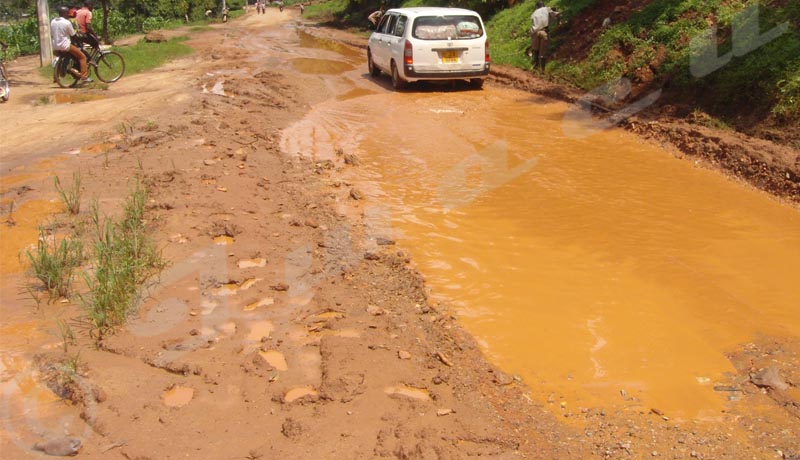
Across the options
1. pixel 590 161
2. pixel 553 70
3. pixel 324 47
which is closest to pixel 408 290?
pixel 590 161

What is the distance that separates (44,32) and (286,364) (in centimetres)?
1713

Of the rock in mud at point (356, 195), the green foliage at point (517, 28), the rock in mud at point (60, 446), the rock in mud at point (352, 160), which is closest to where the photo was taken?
the rock in mud at point (60, 446)

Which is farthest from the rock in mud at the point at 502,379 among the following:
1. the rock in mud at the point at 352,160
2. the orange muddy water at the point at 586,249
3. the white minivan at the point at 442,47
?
the white minivan at the point at 442,47

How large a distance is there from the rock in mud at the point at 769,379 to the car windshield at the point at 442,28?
10.6 meters

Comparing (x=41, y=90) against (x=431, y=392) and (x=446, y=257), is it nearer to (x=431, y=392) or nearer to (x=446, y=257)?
(x=446, y=257)

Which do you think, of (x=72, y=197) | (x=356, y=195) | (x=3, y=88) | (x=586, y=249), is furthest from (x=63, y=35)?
(x=586, y=249)

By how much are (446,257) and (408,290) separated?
88 cm

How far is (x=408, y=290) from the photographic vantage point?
5707 mm

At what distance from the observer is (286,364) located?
4.51m

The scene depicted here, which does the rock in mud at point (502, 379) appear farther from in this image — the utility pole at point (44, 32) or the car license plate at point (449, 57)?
the utility pole at point (44, 32)

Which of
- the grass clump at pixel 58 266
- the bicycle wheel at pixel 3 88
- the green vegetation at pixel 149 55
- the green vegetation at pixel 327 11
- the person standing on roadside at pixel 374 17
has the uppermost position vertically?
the green vegetation at pixel 327 11

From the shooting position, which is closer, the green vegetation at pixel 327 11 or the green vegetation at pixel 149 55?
the green vegetation at pixel 149 55

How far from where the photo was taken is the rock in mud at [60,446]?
350 cm

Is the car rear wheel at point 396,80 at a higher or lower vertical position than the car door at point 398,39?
lower
